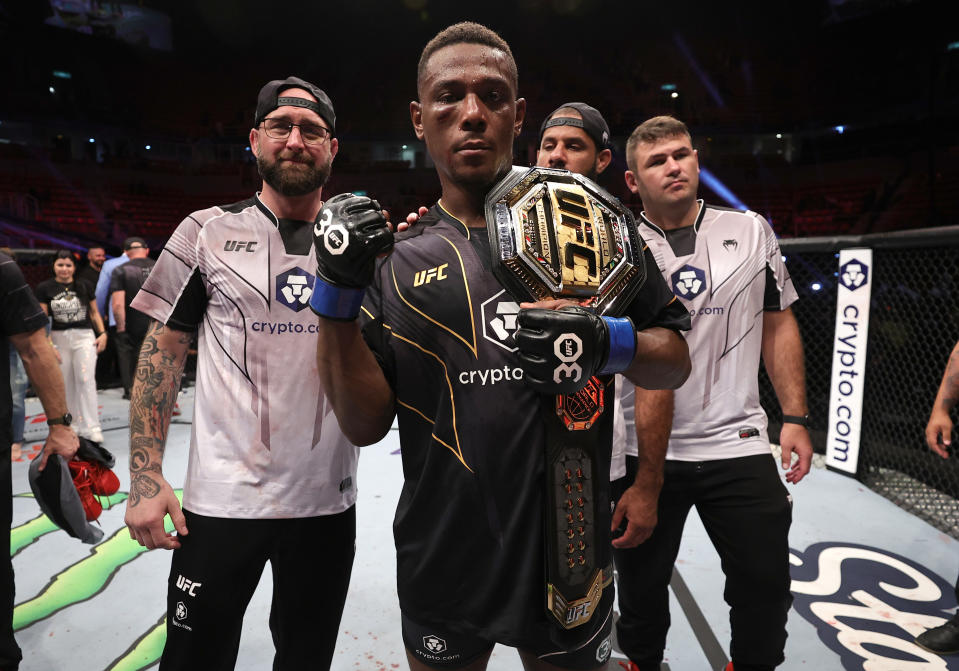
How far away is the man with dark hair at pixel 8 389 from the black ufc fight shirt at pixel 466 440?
5.75 ft

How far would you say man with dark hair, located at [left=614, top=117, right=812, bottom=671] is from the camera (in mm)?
1831

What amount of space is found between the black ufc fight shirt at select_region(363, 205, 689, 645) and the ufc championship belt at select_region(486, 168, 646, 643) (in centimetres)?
4

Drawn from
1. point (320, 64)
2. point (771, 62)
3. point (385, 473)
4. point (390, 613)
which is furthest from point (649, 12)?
point (390, 613)

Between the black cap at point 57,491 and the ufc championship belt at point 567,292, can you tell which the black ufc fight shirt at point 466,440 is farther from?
the black cap at point 57,491

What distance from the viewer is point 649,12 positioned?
17.5 metres

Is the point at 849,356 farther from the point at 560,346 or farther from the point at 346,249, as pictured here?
the point at 346,249

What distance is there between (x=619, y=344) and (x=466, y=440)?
341 millimetres

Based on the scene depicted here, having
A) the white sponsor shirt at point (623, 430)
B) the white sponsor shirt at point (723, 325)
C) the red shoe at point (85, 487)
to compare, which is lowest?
the red shoe at point (85, 487)

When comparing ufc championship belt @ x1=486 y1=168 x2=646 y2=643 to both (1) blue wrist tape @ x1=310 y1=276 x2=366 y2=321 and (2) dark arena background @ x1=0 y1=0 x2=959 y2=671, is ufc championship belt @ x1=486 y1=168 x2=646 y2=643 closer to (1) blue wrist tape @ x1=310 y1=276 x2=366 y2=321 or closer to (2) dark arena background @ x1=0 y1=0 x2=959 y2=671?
(1) blue wrist tape @ x1=310 y1=276 x2=366 y2=321

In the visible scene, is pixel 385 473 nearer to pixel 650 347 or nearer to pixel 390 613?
pixel 390 613

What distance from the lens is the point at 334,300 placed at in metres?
0.97

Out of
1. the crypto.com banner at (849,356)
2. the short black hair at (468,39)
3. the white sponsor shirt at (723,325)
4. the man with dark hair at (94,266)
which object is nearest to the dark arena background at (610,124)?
the crypto.com banner at (849,356)

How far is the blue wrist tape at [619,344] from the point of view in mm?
1021

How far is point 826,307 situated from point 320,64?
18.2 meters
